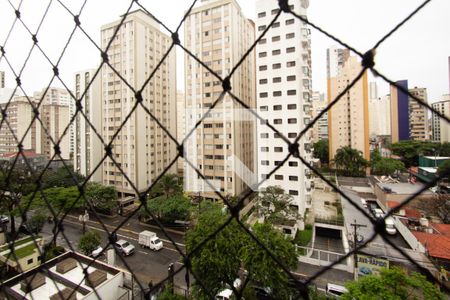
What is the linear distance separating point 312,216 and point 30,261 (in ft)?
18.0

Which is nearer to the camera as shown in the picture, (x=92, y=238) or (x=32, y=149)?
(x=92, y=238)

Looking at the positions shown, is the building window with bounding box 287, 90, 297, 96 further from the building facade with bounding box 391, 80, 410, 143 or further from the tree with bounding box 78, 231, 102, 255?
the building facade with bounding box 391, 80, 410, 143

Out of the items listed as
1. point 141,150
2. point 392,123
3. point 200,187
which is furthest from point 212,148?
point 392,123

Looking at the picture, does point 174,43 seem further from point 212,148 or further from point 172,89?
point 172,89

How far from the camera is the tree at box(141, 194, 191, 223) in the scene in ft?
18.4

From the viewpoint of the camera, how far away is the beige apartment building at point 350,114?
1031cm

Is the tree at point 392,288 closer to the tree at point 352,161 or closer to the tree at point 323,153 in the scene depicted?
the tree at point 352,161

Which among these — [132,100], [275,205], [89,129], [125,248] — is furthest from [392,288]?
[89,129]

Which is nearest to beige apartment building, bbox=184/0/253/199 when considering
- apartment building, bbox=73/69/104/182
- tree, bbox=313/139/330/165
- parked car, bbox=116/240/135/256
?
parked car, bbox=116/240/135/256

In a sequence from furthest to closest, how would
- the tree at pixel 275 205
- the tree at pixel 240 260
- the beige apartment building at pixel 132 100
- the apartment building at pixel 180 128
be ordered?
the apartment building at pixel 180 128
the beige apartment building at pixel 132 100
the tree at pixel 275 205
the tree at pixel 240 260

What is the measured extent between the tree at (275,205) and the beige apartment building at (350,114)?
6772 mm

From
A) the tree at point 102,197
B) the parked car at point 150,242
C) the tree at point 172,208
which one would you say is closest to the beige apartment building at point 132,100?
the tree at point 102,197

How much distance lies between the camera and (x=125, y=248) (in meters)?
4.75

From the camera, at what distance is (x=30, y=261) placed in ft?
12.6
